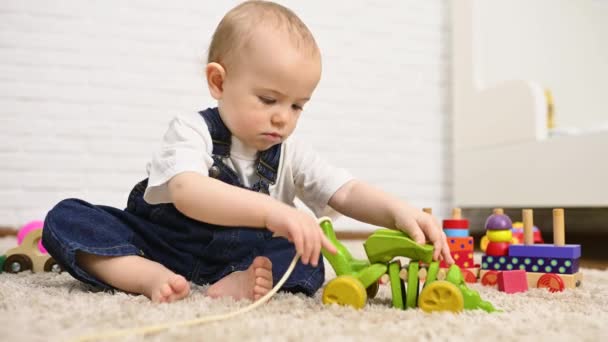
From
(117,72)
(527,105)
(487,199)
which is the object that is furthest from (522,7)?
(117,72)

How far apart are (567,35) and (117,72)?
5.37 ft

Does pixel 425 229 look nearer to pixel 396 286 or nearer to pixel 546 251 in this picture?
pixel 396 286

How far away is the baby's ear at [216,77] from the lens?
2.68 ft

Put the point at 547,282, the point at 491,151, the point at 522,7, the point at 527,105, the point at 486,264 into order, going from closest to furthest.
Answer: the point at 547,282
the point at 486,264
the point at 527,105
the point at 491,151
the point at 522,7

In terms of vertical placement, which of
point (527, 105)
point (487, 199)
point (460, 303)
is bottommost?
point (487, 199)

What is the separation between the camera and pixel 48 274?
98cm

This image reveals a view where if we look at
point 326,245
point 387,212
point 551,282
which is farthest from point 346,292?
point 551,282

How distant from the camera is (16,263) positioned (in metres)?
1.01

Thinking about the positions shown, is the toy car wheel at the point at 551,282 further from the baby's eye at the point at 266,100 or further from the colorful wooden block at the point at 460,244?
the baby's eye at the point at 266,100

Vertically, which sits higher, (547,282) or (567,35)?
(567,35)

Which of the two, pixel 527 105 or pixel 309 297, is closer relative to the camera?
pixel 309 297

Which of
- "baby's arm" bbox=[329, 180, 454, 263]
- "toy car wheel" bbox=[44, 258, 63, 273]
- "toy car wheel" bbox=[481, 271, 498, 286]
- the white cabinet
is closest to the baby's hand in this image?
"baby's arm" bbox=[329, 180, 454, 263]

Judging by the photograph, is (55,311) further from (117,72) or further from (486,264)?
(117,72)

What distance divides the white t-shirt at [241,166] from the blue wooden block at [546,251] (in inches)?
12.4
